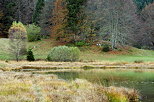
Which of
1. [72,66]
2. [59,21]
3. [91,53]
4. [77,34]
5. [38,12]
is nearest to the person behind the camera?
[72,66]

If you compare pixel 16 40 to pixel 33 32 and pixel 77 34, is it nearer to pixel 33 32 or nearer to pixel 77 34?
pixel 77 34

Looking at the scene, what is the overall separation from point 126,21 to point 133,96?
5347 centimetres

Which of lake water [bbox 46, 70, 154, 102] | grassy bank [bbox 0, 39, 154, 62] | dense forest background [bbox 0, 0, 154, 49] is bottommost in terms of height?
grassy bank [bbox 0, 39, 154, 62]

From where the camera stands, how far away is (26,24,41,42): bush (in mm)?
78250

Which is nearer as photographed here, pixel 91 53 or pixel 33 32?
pixel 91 53

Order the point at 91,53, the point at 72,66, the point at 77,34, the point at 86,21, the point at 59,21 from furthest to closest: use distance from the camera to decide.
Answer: the point at 59,21, the point at 77,34, the point at 86,21, the point at 91,53, the point at 72,66

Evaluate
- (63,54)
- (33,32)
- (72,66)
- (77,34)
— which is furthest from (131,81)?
(33,32)

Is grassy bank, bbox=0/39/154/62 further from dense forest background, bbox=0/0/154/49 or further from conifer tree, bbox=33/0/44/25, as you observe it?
conifer tree, bbox=33/0/44/25

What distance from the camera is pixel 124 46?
72.4 m

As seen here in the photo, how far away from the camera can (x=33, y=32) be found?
259 feet

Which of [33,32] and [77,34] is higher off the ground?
[33,32]

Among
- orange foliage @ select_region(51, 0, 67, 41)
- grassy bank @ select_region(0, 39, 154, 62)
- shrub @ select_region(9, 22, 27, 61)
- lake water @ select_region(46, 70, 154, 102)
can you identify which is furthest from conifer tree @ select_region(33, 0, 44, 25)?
lake water @ select_region(46, 70, 154, 102)

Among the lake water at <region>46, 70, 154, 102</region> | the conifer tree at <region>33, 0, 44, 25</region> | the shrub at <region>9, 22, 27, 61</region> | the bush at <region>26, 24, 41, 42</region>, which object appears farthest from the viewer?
the conifer tree at <region>33, 0, 44, 25</region>

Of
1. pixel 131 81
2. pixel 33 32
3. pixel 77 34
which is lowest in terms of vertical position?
pixel 131 81
